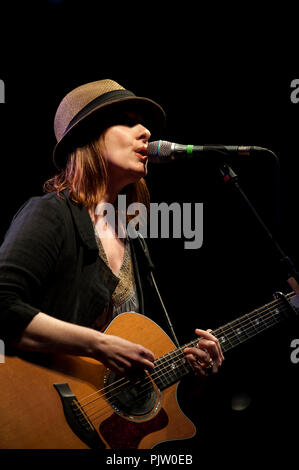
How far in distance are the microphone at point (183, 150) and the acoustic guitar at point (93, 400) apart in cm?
77

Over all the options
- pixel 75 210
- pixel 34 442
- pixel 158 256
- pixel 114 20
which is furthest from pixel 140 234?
pixel 114 20

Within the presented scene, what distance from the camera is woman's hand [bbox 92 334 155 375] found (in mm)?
1571

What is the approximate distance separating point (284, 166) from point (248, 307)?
3.58 ft

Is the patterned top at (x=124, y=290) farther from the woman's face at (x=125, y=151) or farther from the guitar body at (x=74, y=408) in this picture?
the woman's face at (x=125, y=151)

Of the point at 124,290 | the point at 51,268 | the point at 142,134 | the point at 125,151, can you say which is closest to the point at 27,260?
the point at 51,268

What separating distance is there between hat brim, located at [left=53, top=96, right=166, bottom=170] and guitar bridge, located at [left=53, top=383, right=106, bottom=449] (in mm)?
1241

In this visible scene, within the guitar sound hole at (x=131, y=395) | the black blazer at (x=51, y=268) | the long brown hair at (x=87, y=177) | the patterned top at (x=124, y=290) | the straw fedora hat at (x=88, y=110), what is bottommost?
the guitar sound hole at (x=131, y=395)

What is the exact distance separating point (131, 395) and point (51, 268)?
2.19 feet

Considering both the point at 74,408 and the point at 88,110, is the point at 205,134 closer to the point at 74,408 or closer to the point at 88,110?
the point at 88,110

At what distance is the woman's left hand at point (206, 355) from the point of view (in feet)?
6.25

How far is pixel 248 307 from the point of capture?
108 inches

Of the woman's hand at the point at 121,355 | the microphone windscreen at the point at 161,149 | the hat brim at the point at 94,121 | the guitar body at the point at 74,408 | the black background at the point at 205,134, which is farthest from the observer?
the black background at the point at 205,134

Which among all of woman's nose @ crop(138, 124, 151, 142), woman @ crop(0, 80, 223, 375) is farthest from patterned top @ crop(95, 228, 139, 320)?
woman's nose @ crop(138, 124, 151, 142)

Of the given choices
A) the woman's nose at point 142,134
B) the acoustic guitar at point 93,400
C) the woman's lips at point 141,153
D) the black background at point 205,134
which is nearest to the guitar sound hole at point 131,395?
the acoustic guitar at point 93,400
